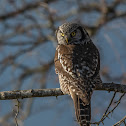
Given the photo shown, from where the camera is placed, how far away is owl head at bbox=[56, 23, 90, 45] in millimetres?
4152

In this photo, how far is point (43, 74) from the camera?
9.33 meters

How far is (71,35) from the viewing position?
4.23m

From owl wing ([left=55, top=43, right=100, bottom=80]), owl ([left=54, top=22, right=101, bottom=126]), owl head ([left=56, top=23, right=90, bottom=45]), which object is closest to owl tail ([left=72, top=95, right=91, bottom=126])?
owl ([left=54, top=22, right=101, bottom=126])

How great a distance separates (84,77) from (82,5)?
539 centimetres

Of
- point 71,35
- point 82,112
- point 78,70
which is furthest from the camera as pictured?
point 71,35

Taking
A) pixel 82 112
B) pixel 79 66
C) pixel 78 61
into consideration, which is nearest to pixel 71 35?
pixel 78 61

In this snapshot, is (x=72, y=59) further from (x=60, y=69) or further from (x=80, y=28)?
(x=80, y=28)

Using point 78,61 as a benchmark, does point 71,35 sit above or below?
above

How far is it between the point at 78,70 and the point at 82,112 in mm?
589

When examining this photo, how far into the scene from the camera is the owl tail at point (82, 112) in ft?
9.91

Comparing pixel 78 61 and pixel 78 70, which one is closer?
pixel 78 70

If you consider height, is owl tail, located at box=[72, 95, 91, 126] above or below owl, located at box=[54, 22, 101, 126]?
below

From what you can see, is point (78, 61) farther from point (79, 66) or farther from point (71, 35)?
A: point (71, 35)

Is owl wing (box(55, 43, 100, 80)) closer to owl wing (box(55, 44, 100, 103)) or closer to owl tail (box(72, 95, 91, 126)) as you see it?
owl wing (box(55, 44, 100, 103))
